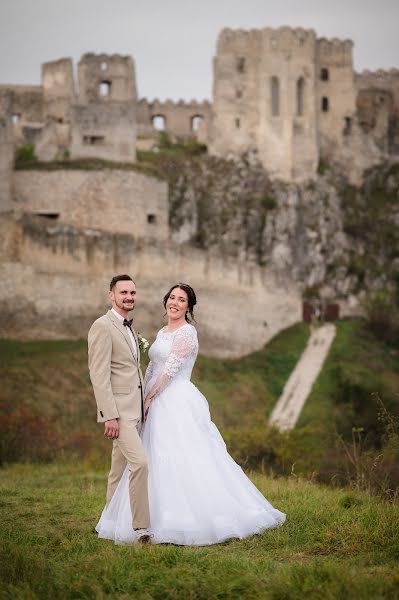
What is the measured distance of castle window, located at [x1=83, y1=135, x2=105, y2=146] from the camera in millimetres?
40469

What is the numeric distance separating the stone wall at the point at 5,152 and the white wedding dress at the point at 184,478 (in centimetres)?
2831

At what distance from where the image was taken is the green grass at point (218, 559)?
20.3 feet

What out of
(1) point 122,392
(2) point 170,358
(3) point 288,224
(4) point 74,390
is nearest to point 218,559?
(1) point 122,392

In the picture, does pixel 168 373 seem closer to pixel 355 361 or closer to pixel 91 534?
pixel 91 534

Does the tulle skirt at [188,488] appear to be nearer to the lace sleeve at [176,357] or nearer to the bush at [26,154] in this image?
the lace sleeve at [176,357]

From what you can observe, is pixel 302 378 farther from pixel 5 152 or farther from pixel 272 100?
pixel 272 100

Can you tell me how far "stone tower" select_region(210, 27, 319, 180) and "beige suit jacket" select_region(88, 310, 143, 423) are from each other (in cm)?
4160

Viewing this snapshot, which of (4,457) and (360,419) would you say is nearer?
(4,457)

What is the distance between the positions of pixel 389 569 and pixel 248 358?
26620mm

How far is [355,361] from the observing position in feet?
113

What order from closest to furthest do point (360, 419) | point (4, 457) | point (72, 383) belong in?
point (4, 457) < point (72, 383) < point (360, 419)

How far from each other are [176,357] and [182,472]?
3.33 feet

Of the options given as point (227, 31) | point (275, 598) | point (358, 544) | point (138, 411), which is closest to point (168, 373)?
point (138, 411)

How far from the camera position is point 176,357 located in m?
8.55
